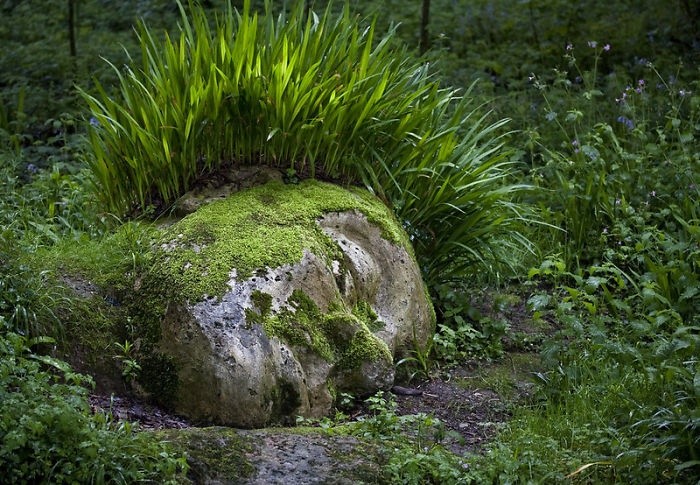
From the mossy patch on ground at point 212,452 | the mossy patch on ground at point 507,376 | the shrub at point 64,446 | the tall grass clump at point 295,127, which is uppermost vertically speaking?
the tall grass clump at point 295,127

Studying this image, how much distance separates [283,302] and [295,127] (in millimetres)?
1041

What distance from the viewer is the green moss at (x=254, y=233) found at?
4.27m

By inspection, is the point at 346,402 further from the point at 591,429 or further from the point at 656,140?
the point at 656,140

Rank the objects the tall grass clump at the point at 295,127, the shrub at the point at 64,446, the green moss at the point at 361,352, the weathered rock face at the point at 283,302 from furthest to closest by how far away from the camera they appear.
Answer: the tall grass clump at the point at 295,127
the green moss at the point at 361,352
the weathered rock face at the point at 283,302
the shrub at the point at 64,446

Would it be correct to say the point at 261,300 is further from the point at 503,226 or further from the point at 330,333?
the point at 503,226

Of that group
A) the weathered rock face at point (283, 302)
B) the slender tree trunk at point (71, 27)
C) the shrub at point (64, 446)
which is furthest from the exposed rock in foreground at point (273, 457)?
the slender tree trunk at point (71, 27)

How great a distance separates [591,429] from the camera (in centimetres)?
410

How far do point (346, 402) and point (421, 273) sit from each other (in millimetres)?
1424

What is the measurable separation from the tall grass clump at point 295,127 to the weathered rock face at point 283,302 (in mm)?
279

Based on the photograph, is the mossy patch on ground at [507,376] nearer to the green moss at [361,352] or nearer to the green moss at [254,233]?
the green moss at [361,352]

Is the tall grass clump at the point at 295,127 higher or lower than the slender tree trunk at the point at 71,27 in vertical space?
higher

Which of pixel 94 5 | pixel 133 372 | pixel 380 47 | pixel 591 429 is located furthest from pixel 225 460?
pixel 94 5

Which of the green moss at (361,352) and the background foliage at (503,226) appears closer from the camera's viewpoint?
the background foliage at (503,226)

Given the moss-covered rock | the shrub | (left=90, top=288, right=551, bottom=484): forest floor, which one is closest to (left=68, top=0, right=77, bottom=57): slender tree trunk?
the moss-covered rock
